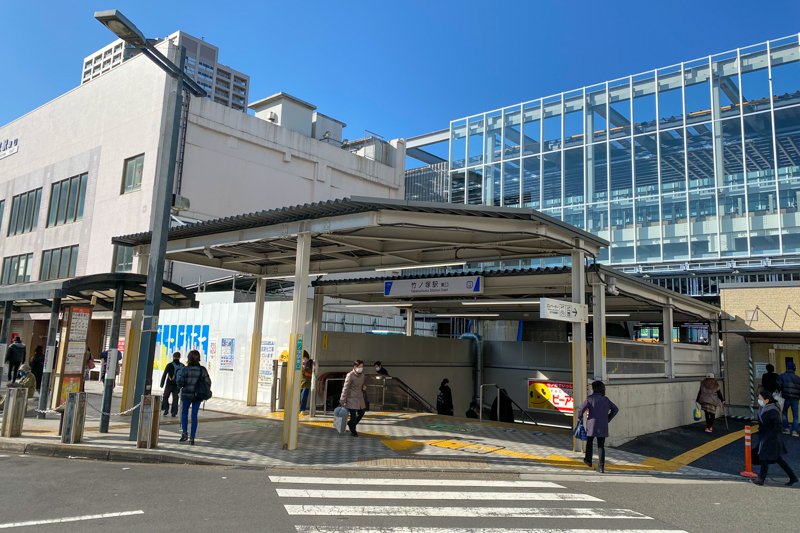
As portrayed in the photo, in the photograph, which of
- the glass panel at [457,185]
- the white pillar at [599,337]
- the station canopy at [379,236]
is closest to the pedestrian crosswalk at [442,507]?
the white pillar at [599,337]

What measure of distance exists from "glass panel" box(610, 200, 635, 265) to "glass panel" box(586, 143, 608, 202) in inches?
41.6

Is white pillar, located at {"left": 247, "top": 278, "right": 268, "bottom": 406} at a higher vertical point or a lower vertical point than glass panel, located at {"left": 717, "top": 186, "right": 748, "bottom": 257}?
lower

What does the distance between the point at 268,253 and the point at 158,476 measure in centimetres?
773

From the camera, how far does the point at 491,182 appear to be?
34219 mm

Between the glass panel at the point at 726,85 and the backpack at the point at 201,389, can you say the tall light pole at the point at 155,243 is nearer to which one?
the backpack at the point at 201,389

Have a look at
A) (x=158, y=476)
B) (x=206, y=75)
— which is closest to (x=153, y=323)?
(x=158, y=476)

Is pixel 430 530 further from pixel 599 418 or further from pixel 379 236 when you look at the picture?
pixel 379 236

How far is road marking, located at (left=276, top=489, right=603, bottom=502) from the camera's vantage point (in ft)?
23.9

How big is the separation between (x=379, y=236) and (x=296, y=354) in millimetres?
2895

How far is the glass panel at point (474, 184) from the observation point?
34938mm

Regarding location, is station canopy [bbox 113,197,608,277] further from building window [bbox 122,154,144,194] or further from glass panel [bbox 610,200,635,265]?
glass panel [bbox 610,200,635,265]

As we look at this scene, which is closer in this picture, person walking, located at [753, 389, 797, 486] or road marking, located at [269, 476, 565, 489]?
road marking, located at [269, 476, 565, 489]

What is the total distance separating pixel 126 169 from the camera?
28.7m

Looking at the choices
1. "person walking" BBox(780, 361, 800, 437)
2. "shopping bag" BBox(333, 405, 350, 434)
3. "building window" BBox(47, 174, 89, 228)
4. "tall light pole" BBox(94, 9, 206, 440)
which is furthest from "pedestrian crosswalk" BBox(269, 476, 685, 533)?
"building window" BBox(47, 174, 89, 228)
